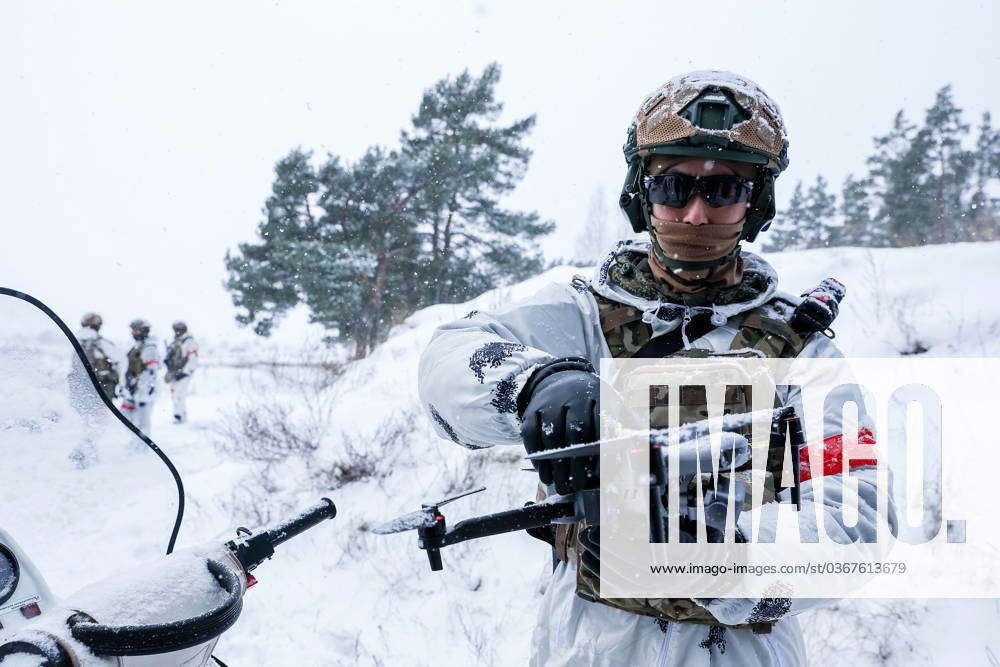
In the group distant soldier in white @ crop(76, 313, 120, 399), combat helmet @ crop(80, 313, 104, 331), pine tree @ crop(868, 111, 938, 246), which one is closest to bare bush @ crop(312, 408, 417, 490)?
distant soldier in white @ crop(76, 313, 120, 399)

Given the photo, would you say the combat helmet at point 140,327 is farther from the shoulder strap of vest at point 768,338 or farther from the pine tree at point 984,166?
the pine tree at point 984,166

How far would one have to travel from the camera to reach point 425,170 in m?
17.2

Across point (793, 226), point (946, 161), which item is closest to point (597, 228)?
point (793, 226)

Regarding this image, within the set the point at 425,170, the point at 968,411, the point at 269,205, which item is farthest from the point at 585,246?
the point at 968,411

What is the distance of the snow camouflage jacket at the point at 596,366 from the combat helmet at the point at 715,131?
179 millimetres

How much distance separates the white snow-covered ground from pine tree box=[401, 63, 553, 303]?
9857 mm

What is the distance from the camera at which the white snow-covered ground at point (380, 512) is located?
116 cm

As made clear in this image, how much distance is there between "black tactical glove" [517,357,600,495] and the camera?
34.9 inches

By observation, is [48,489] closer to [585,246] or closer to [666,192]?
[666,192]

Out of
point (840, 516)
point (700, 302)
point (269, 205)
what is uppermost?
point (269, 205)

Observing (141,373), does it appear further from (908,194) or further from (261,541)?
(908,194)

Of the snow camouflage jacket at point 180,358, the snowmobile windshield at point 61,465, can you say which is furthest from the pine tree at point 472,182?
the snowmobile windshield at point 61,465

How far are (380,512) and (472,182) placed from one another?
14.1 m

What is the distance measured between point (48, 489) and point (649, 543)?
3.92ft
